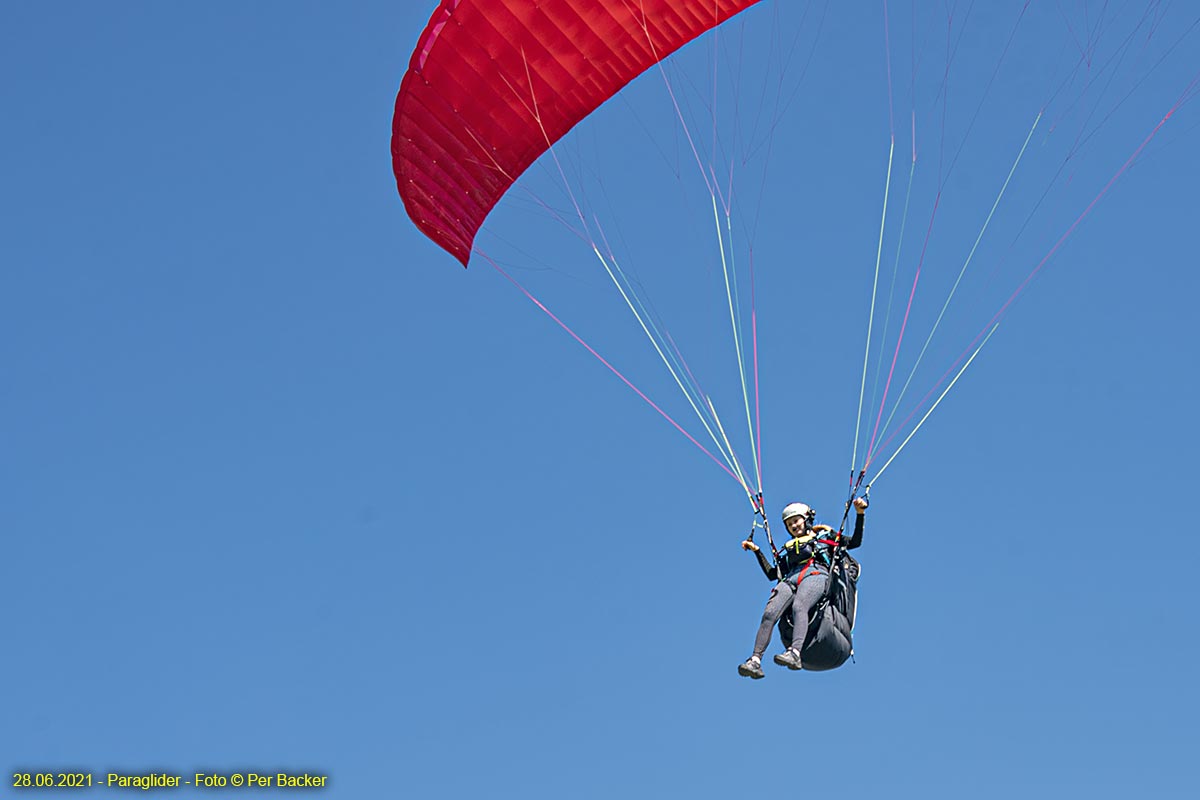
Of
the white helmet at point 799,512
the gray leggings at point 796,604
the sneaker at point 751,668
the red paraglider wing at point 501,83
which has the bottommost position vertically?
the sneaker at point 751,668

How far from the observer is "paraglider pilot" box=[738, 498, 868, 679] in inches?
462

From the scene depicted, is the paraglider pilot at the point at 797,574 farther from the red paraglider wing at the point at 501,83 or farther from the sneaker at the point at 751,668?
the red paraglider wing at the point at 501,83

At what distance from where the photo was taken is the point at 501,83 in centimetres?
1408

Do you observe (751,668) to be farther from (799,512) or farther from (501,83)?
(501,83)

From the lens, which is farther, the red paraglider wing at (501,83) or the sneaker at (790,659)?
the red paraglider wing at (501,83)

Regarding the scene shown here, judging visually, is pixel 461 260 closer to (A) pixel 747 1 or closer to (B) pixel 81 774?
(A) pixel 747 1

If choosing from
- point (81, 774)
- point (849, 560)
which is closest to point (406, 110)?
point (849, 560)

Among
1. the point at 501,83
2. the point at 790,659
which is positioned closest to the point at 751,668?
the point at 790,659

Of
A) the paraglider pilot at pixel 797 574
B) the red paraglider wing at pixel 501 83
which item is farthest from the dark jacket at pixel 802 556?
the red paraglider wing at pixel 501 83

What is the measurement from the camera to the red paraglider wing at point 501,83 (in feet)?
44.8

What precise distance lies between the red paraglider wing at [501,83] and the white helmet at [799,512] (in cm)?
396

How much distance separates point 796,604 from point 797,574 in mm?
336

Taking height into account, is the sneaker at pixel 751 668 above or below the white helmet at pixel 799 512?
below

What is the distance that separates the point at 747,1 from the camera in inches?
561
